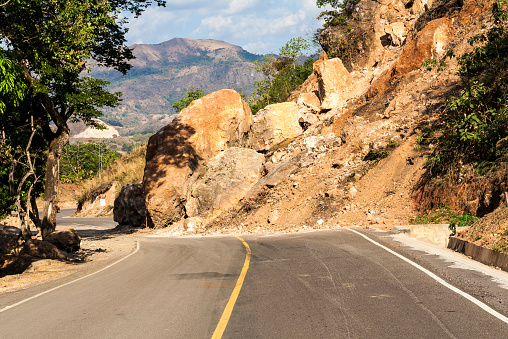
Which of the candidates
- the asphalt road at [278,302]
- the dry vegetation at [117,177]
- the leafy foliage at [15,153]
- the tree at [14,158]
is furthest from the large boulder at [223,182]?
the dry vegetation at [117,177]

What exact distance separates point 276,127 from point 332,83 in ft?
18.9

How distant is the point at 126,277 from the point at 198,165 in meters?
22.6

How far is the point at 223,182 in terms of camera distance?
30828 mm

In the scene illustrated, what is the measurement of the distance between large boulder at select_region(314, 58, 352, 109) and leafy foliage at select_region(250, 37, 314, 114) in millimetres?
9402

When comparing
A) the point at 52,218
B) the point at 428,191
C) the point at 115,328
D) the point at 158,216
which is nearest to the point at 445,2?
the point at 428,191

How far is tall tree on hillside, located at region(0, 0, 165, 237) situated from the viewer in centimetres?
1582

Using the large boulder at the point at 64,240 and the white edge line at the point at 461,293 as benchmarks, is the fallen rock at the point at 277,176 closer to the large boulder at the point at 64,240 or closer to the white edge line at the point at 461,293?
the large boulder at the point at 64,240

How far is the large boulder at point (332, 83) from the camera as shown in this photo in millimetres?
34906

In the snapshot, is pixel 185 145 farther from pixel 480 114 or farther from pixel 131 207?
pixel 480 114

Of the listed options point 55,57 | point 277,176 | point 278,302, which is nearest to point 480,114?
point 277,176

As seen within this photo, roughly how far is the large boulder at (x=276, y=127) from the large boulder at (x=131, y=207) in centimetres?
1039

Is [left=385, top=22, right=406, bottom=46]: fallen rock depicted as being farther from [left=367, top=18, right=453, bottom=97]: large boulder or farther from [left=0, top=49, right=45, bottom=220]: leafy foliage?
[left=0, top=49, right=45, bottom=220]: leafy foliage

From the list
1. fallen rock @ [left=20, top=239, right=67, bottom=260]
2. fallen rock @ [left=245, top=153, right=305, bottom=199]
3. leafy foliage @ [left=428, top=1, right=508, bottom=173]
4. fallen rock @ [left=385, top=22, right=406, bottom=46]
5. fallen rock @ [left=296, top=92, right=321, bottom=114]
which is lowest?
fallen rock @ [left=20, top=239, right=67, bottom=260]

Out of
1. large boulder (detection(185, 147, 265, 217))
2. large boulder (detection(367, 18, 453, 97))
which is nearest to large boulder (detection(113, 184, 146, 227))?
large boulder (detection(185, 147, 265, 217))
